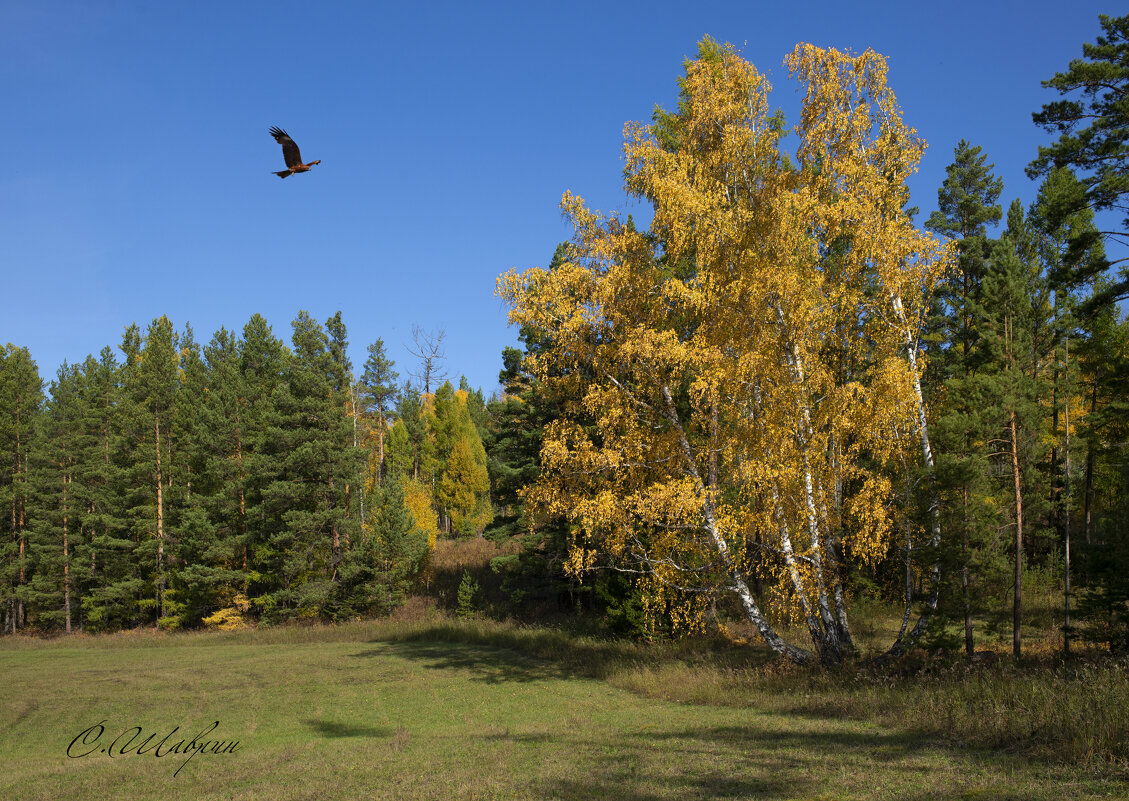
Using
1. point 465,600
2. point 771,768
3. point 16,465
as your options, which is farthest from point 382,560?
point 771,768

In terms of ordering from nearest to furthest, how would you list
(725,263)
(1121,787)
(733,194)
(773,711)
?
(1121,787)
(773,711)
(725,263)
(733,194)

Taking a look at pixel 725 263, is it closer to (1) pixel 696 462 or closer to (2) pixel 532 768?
(1) pixel 696 462

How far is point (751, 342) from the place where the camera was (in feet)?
48.9

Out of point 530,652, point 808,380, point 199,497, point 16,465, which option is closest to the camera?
point 808,380

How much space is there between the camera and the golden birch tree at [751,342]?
14.2 m

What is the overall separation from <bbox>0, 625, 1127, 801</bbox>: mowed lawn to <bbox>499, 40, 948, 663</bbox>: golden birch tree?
150 inches

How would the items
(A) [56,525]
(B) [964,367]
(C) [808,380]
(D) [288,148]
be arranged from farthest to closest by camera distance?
(A) [56,525], (B) [964,367], (C) [808,380], (D) [288,148]

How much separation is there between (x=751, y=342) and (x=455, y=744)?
33.8ft

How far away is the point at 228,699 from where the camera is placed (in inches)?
771

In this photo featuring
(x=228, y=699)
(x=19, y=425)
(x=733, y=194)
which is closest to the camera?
(x=733, y=194)

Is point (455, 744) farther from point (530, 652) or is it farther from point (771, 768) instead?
point (530, 652)

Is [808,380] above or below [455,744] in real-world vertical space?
above

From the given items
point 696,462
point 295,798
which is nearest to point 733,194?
point 696,462

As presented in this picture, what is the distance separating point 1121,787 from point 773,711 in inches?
279
